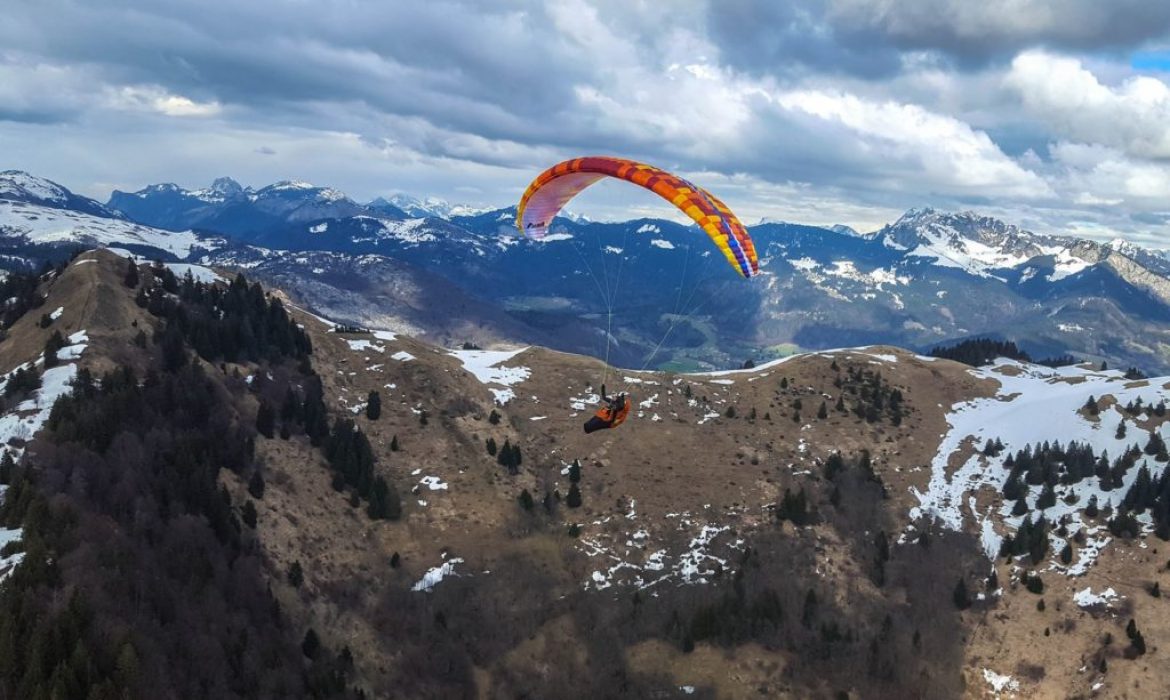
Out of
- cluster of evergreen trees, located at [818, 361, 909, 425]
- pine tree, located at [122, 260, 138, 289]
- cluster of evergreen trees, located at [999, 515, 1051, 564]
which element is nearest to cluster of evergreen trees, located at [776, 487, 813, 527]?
cluster of evergreen trees, located at [999, 515, 1051, 564]

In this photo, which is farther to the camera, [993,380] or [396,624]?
[993,380]

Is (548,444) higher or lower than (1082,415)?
lower

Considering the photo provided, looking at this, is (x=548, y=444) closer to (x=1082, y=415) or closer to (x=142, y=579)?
(x=142, y=579)

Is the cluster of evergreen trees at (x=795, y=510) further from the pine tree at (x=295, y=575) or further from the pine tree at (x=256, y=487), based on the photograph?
the pine tree at (x=256, y=487)

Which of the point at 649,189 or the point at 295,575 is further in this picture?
the point at 295,575

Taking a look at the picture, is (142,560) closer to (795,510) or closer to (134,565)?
(134,565)

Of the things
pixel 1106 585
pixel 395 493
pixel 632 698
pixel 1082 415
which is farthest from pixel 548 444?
pixel 1082 415

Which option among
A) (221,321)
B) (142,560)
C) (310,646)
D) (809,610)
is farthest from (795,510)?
(221,321)
